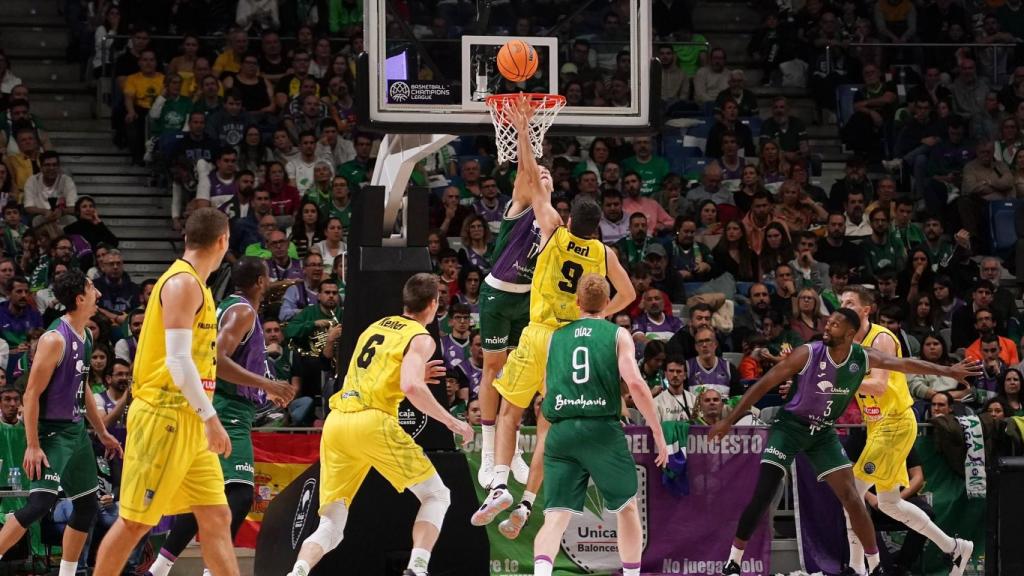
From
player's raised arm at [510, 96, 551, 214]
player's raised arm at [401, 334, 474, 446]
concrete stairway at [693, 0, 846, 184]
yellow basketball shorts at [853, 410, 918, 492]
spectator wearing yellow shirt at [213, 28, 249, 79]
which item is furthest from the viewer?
concrete stairway at [693, 0, 846, 184]

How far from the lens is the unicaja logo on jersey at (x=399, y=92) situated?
10891 mm

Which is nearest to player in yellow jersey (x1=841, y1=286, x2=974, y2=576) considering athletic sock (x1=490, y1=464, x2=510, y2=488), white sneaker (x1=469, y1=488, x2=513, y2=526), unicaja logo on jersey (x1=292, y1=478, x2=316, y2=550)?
athletic sock (x1=490, y1=464, x2=510, y2=488)

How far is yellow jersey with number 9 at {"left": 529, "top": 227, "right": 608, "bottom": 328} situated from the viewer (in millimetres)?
10672

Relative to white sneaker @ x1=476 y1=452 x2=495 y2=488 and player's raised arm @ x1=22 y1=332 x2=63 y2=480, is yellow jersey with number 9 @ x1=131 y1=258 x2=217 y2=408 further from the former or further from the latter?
white sneaker @ x1=476 y1=452 x2=495 y2=488

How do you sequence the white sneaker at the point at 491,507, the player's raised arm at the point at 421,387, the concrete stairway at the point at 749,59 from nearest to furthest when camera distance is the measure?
the player's raised arm at the point at 421,387 → the white sneaker at the point at 491,507 → the concrete stairway at the point at 749,59

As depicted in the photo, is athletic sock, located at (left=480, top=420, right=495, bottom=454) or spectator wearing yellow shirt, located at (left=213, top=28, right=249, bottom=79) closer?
athletic sock, located at (left=480, top=420, right=495, bottom=454)

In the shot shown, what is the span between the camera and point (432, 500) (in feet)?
31.8

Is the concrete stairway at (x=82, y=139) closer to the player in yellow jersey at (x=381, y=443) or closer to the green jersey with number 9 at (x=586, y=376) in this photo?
the player in yellow jersey at (x=381, y=443)

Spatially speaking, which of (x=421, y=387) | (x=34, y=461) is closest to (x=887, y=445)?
(x=421, y=387)

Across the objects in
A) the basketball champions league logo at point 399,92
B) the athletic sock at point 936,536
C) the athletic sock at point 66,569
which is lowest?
the athletic sock at point 936,536

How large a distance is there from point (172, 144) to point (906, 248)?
340 inches

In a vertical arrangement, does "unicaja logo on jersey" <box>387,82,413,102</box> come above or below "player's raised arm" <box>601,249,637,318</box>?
above

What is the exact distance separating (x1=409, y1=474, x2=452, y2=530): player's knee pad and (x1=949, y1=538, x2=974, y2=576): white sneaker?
16.3ft

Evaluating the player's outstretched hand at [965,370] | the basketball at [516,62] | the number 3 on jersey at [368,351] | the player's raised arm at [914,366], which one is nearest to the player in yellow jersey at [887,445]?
the player's raised arm at [914,366]
